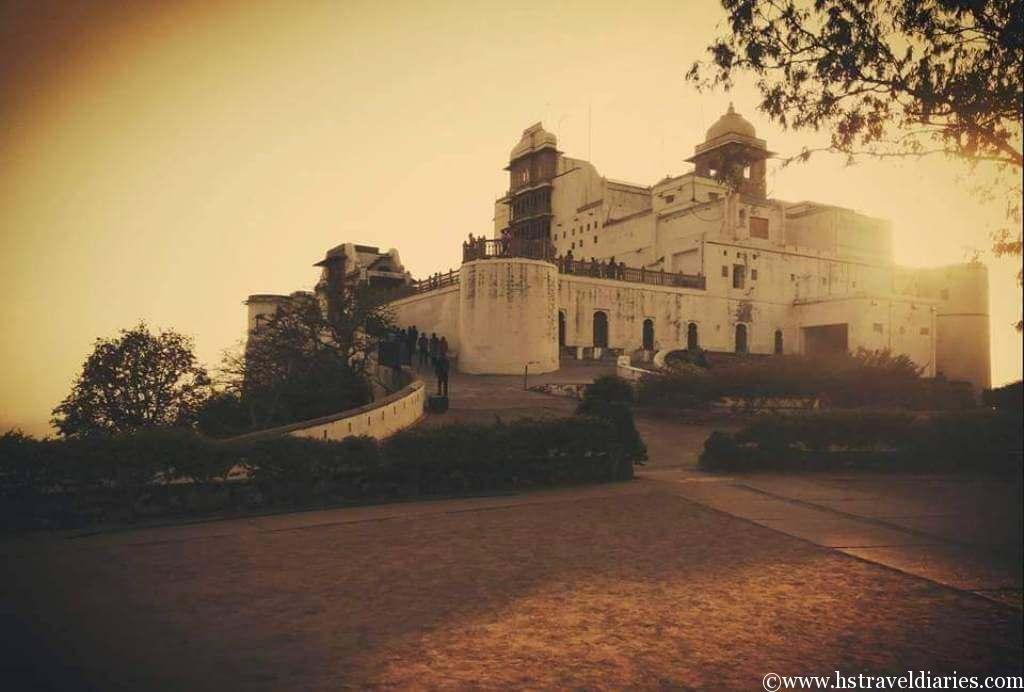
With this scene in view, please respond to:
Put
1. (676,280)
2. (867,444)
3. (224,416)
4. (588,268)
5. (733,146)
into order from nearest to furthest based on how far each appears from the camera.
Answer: (867,444)
(224,416)
(588,268)
(676,280)
(733,146)

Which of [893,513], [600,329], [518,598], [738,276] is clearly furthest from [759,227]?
[518,598]

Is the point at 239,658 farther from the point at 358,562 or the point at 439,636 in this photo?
the point at 358,562

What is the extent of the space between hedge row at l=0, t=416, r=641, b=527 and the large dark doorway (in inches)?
1407

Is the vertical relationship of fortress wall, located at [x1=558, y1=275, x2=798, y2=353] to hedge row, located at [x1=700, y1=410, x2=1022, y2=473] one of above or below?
above

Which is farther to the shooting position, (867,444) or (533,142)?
(533,142)

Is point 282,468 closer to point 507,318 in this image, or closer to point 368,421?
point 368,421

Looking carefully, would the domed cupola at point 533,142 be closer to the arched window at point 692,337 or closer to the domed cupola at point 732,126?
the domed cupola at point 732,126

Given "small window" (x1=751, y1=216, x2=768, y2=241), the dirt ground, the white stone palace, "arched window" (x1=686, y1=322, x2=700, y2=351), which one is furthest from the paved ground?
"small window" (x1=751, y1=216, x2=768, y2=241)

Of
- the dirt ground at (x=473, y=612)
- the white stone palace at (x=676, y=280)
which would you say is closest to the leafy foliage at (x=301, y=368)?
the white stone palace at (x=676, y=280)

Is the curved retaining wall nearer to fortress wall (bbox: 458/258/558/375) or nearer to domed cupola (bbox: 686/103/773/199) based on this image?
fortress wall (bbox: 458/258/558/375)

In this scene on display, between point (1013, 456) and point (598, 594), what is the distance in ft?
41.1

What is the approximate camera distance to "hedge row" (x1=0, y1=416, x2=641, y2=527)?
9016 mm

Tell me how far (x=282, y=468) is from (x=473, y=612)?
578 cm

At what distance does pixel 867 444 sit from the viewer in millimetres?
14586
